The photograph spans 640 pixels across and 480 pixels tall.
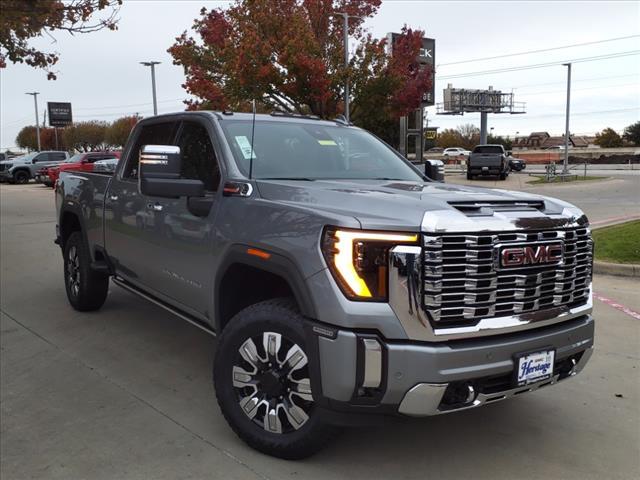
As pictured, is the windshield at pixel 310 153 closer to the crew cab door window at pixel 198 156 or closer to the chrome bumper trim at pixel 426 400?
the crew cab door window at pixel 198 156

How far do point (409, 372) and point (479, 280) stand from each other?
1.80 feet

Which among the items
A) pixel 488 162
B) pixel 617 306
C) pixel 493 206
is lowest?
pixel 617 306

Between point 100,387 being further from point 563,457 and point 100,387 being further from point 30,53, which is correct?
point 30,53

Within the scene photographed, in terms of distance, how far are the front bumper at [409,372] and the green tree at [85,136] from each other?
99601 mm

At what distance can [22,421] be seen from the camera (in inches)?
150

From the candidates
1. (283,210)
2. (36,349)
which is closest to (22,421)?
(36,349)

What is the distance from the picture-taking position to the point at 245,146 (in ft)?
13.2

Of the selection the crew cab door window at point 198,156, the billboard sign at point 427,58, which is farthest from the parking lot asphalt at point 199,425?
the billboard sign at point 427,58

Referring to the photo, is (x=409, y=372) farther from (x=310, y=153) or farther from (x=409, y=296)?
(x=310, y=153)

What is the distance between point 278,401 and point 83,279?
3571 mm

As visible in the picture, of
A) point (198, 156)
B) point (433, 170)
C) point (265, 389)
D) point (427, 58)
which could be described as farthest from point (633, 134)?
point (265, 389)

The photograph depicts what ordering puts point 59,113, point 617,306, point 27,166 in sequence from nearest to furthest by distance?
point 617,306
point 27,166
point 59,113

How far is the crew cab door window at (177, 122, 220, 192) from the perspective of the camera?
4023mm

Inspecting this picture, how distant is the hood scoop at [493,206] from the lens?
9.72ft
